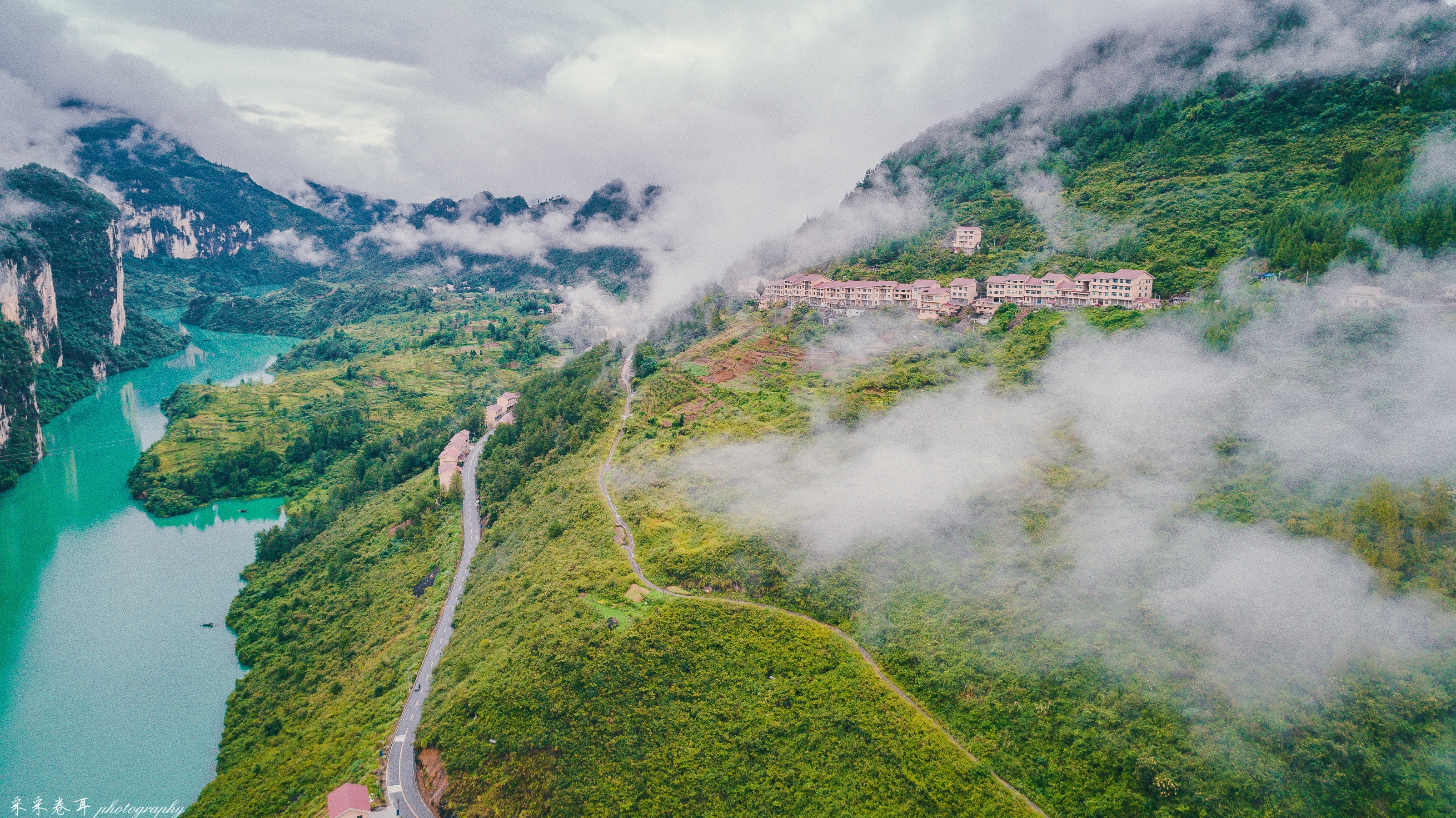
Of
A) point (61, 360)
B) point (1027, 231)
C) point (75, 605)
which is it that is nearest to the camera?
point (75, 605)

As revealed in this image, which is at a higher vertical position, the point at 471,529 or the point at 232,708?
the point at 471,529

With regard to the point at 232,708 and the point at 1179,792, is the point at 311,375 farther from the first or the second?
the point at 1179,792

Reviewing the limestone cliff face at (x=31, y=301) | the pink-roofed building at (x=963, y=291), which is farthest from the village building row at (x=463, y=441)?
the limestone cliff face at (x=31, y=301)

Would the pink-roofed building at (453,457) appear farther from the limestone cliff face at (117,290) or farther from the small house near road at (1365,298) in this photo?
the limestone cliff face at (117,290)

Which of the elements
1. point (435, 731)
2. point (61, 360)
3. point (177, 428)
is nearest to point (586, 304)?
point (177, 428)

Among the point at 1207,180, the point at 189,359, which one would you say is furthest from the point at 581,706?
the point at 189,359

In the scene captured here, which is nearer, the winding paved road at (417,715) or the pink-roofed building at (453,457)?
the winding paved road at (417,715)

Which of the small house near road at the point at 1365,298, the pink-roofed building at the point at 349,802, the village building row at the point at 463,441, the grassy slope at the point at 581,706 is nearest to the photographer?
the grassy slope at the point at 581,706

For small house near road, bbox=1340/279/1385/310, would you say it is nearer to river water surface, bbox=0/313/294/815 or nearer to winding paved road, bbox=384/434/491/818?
winding paved road, bbox=384/434/491/818
